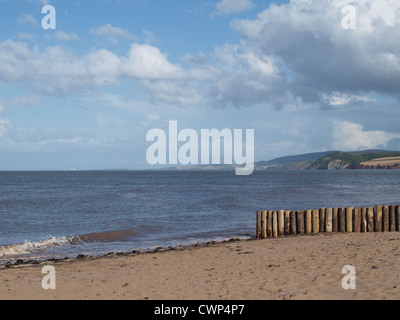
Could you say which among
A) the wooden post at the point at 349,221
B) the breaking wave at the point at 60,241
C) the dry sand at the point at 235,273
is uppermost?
the wooden post at the point at 349,221

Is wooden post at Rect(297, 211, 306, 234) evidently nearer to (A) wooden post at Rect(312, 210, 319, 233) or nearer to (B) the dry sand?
(A) wooden post at Rect(312, 210, 319, 233)

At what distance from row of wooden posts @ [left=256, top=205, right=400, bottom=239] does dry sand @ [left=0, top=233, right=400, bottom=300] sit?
3.97 ft

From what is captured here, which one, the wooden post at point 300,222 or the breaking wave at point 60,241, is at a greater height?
the wooden post at point 300,222

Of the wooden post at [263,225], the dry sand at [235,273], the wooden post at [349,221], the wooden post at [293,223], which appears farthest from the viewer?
the wooden post at [263,225]

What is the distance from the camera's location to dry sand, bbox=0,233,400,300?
932 cm

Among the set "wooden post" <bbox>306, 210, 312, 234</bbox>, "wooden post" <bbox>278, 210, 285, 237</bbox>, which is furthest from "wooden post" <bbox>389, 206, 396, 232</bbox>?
"wooden post" <bbox>278, 210, 285, 237</bbox>

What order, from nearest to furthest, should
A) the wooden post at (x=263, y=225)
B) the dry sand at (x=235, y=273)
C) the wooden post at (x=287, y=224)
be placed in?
the dry sand at (x=235, y=273), the wooden post at (x=287, y=224), the wooden post at (x=263, y=225)

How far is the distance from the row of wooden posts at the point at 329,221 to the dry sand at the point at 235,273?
1211 millimetres

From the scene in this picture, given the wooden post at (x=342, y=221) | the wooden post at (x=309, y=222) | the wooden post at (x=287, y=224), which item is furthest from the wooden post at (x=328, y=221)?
the wooden post at (x=287, y=224)

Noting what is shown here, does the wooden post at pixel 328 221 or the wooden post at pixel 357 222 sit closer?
the wooden post at pixel 357 222

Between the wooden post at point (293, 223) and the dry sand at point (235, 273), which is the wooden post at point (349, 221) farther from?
the wooden post at point (293, 223)

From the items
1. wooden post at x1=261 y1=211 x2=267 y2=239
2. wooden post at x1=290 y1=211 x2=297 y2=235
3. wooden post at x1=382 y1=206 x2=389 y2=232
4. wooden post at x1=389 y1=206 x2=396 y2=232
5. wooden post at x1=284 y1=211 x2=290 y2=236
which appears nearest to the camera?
wooden post at x1=389 y1=206 x2=396 y2=232

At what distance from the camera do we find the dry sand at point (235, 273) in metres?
9.32

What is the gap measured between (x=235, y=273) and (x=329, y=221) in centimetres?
786
